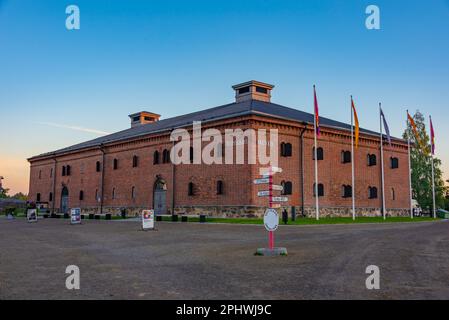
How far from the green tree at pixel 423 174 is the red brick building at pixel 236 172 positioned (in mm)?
15564

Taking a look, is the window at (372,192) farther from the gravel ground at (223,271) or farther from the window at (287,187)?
the gravel ground at (223,271)

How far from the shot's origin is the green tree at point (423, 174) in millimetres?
56281

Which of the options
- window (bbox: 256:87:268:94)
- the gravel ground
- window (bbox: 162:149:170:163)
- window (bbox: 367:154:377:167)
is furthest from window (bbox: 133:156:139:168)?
the gravel ground

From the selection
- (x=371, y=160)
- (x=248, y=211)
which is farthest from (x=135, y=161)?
(x=371, y=160)

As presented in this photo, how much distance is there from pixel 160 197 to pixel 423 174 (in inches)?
1503

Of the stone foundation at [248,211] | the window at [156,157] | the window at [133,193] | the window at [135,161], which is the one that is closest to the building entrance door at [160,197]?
the stone foundation at [248,211]

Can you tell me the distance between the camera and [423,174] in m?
57.2

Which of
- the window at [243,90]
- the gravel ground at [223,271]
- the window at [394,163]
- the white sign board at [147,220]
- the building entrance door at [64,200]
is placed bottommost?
the gravel ground at [223,271]

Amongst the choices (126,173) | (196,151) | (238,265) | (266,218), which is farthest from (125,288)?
(126,173)

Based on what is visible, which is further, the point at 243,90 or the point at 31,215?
the point at 243,90

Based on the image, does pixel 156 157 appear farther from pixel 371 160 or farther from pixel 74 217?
pixel 371 160

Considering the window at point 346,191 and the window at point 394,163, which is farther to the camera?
the window at point 394,163

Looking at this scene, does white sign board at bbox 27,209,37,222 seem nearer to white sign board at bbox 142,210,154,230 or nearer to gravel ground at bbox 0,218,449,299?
white sign board at bbox 142,210,154,230
